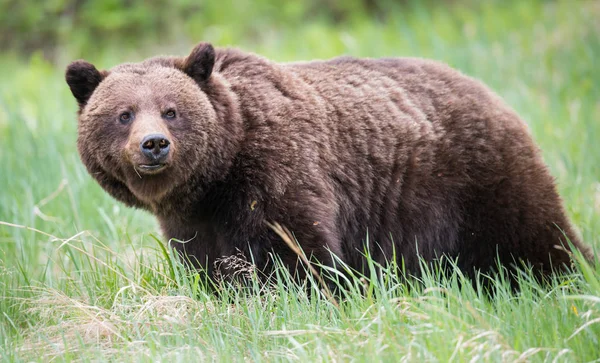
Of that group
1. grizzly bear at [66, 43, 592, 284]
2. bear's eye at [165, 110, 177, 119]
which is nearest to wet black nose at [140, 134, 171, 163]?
grizzly bear at [66, 43, 592, 284]

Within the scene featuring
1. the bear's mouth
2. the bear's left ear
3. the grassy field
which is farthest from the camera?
the bear's left ear

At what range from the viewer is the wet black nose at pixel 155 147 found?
164 inches

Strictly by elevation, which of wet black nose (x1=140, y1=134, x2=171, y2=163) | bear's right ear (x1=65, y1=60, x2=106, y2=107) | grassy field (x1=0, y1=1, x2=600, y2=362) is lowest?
grassy field (x1=0, y1=1, x2=600, y2=362)

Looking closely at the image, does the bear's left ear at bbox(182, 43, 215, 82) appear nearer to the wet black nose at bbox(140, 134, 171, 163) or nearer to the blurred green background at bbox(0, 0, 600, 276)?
the wet black nose at bbox(140, 134, 171, 163)

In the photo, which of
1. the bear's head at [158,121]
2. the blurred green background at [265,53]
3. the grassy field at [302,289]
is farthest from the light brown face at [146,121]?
the blurred green background at [265,53]

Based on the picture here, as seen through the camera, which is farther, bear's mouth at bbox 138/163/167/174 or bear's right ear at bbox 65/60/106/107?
bear's right ear at bbox 65/60/106/107

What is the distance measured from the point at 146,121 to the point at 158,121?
74 millimetres

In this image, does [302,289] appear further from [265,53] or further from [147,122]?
[265,53]

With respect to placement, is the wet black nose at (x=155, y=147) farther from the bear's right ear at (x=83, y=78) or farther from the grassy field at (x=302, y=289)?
the bear's right ear at (x=83, y=78)

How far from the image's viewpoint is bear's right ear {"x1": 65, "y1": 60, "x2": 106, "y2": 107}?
463 centimetres

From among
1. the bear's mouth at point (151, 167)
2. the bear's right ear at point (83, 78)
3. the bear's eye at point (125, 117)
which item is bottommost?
the bear's mouth at point (151, 167)

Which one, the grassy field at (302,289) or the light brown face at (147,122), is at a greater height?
the light brown face at (147,122)

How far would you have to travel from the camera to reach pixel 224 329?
3.82 meters

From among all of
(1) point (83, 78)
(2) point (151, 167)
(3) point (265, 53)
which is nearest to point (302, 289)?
(2) point (151, 167)
